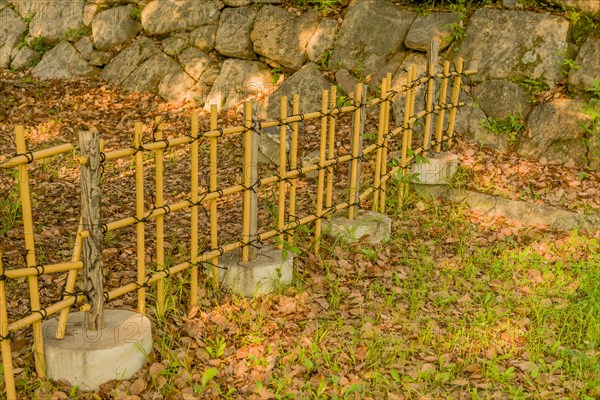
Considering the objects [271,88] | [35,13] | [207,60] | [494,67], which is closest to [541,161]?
[494,67]

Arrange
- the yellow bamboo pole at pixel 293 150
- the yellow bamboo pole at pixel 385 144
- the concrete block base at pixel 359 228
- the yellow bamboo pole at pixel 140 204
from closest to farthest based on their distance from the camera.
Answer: the yellow bamboo pole at pixel 140 204 → the yellow bamboo pole at pixel 293 150 → the concrete block base at pixel 359 228 → the yellow bamboo pole at pixel 385 144

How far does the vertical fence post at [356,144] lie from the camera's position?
5.33 m

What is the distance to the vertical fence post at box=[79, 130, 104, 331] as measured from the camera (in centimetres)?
338

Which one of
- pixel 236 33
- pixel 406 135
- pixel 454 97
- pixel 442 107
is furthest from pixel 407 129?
pixel 236 33

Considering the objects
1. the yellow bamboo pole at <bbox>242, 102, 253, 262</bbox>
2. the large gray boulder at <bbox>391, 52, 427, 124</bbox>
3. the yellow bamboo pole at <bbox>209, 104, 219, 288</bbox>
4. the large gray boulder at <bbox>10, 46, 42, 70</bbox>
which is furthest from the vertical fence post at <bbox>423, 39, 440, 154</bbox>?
the large gray boulder at <bbox>10, 46, 42, 70</bbox>

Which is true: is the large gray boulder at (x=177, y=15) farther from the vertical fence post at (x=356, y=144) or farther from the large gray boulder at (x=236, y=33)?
the vertical fence post at (x=356, y=144)

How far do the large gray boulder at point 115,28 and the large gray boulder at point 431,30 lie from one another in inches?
179

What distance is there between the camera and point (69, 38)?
10.9 meters

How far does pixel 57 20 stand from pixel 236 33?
378 cm

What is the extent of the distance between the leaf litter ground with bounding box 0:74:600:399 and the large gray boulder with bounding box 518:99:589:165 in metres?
0.25

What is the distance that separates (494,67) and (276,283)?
449 centimetres

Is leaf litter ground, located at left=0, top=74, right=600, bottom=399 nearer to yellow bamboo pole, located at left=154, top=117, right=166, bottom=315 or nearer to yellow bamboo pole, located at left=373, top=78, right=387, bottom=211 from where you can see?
yellow bamboo pole, located at left=154, top=117, right=166, bottom=315

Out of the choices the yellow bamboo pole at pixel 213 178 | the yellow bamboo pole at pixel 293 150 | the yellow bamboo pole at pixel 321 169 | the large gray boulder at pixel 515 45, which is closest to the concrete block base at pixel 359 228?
the yellow bamboo pole at pixel 321 169

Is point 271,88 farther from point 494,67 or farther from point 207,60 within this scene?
point 494,67
